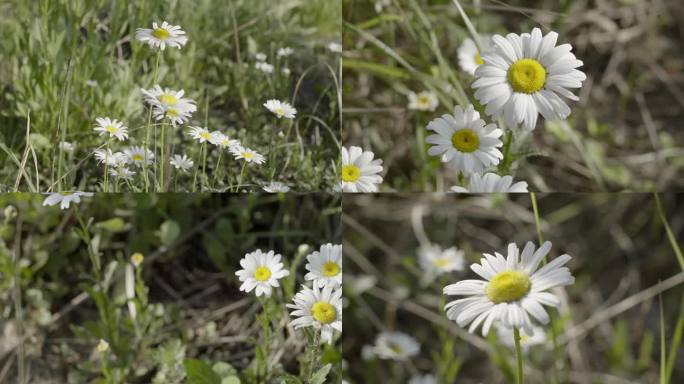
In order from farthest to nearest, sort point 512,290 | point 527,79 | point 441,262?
point 441,262, point 527,79, point 512,290

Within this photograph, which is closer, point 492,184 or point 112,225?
point 492,184

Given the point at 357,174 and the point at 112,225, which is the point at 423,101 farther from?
the point at 112,225

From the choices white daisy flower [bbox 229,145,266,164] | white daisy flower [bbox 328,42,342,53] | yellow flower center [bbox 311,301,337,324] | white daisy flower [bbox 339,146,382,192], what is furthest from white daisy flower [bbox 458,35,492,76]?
yellow flower center [bbox 311,301,337,324]

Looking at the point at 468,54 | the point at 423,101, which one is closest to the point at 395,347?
the point at 423,101

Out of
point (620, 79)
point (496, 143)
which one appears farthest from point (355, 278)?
point (620, 79)

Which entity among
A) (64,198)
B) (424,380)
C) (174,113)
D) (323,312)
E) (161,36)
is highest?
(161,36)

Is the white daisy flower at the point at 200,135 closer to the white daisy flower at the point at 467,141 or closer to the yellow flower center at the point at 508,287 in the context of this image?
the white daisy flower at the point at 467,141
